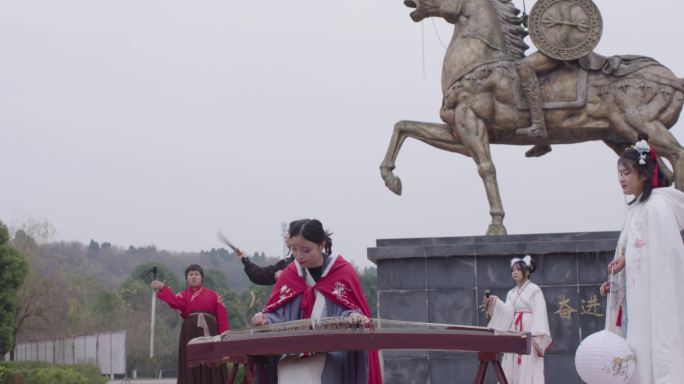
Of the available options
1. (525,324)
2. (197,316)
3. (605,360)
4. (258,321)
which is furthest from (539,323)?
(258,321)

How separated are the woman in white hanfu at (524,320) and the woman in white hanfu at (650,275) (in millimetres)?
3912

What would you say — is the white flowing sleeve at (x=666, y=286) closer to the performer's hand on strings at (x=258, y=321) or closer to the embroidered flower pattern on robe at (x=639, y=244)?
the embroidered flower pattern on robe at (x=639, y=244)

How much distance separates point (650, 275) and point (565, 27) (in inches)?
257

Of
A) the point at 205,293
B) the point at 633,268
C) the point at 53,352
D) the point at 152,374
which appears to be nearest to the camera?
the point at 633,268

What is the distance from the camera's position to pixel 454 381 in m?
10.3

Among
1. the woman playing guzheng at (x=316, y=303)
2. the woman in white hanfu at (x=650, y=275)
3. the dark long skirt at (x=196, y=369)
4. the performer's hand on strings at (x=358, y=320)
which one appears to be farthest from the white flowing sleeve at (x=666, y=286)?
the dark long skirt at (x=196, y=369)

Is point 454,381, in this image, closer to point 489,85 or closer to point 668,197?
point 489,85

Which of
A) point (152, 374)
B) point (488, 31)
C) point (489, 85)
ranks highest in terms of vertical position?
point (488, 31)

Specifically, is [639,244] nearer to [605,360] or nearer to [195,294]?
[605,360]

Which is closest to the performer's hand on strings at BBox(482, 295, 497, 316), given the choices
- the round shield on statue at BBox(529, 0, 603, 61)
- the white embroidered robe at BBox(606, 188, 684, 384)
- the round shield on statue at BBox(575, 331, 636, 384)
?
the round shield on statue at BBox(529, 0, 603, 61)

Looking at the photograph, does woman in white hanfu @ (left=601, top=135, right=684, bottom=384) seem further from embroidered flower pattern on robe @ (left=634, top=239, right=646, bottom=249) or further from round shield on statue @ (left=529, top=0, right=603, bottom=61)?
round shield on statue @ (left=529, top=0, right=603, bottom=61)

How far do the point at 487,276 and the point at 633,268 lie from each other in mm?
5634

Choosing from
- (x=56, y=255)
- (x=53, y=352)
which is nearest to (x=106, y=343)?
(x=53, y=352)

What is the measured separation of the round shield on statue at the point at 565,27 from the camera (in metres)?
10.9
